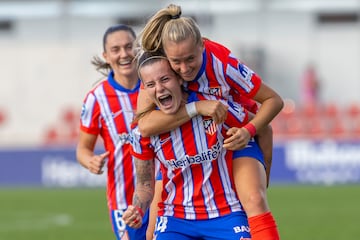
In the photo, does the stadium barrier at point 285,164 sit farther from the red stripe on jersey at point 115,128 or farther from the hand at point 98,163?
the hand at point 98,163


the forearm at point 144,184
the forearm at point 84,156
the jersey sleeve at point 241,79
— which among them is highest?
the jersey sleeve at point 241,79

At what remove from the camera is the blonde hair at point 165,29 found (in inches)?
223

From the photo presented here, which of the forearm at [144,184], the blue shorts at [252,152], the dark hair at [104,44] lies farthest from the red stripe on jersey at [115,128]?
the blue shorts at [252,152]

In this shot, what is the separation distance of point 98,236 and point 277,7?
15.1m

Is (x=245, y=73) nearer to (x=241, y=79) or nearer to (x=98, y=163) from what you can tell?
(x=241, y=79)

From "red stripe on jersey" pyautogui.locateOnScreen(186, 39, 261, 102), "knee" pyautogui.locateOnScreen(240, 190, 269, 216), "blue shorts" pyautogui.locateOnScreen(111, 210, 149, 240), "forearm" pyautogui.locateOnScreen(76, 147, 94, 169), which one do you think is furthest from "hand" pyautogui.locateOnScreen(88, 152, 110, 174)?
"knee" pyautogui.locateOnScreen(240, 190, 269, 216)

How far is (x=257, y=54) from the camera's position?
25406mm

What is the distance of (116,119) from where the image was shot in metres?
7.48

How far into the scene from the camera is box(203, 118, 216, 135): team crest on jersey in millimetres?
5902

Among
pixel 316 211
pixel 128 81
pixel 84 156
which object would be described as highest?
pixel 128 81

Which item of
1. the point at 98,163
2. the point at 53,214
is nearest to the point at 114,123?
the point at 98,163

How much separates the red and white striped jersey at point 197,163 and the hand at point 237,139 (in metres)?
0.13

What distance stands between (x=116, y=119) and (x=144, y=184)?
142 centimetres

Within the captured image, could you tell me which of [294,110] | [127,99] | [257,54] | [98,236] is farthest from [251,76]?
[257,54]
